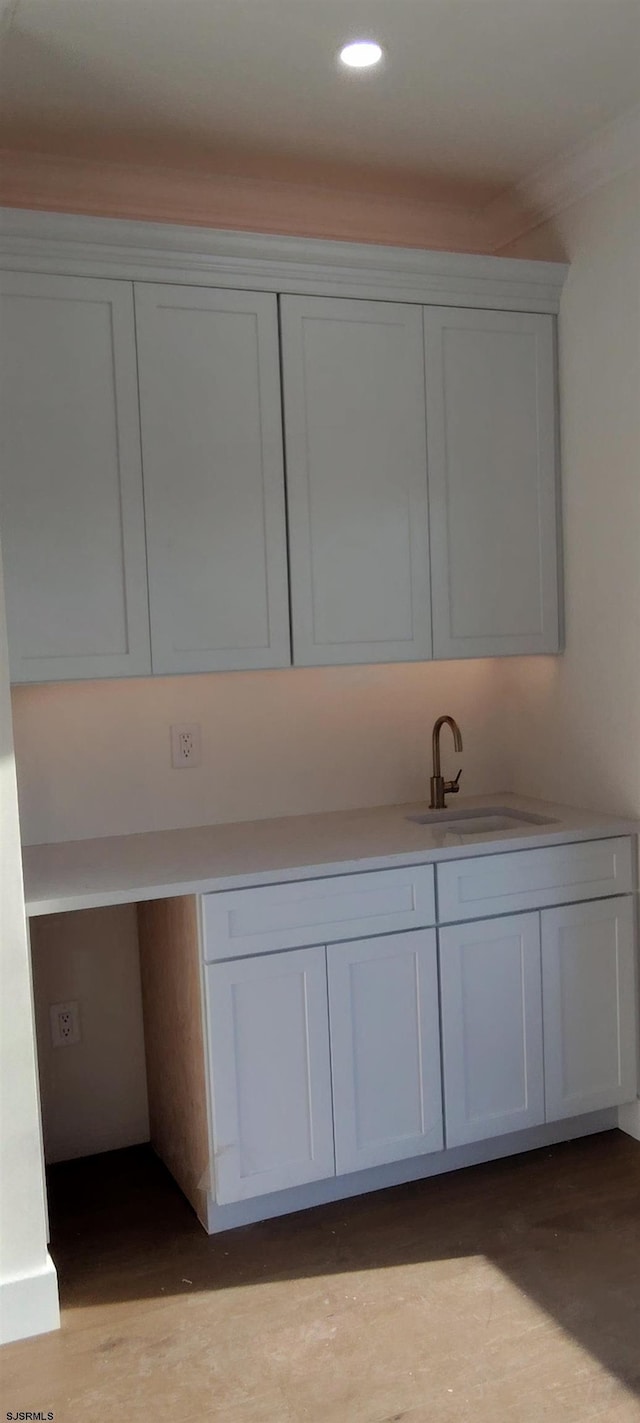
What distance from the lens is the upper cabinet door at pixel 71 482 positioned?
2.56 metres

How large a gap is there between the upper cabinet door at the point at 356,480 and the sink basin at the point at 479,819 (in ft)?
1.63

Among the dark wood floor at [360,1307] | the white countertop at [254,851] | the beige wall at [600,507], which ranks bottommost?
the dark wood floor at [360,1307]

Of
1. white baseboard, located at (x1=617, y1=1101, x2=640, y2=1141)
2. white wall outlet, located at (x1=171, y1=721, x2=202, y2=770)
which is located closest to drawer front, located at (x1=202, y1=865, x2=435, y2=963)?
white wall outlet, located at (x1=171, y1=721, x2=202, y2=770)

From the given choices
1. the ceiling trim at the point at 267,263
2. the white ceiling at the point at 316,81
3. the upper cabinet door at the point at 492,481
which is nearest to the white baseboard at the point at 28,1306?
the upper cabinet door at the point at 492,481

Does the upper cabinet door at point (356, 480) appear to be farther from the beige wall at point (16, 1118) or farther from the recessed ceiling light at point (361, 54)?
the beige wall at point (16, 1118)

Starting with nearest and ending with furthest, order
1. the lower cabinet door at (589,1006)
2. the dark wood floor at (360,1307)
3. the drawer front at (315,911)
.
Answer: the dark wood floor at (360,1307), the drawer front at (315,911), the lower cabinet door at (589,1006)

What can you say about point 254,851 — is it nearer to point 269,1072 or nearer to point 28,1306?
point 269,1072

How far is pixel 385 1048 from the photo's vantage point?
2.69 m

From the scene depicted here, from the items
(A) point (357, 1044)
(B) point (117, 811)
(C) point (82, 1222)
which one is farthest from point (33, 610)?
(C) point (82, 1222)

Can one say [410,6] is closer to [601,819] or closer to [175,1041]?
[601,819]

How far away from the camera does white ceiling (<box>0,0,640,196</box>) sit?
2.26 m

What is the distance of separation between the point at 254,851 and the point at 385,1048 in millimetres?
578

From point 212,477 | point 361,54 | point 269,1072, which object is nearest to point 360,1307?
point 269,1072

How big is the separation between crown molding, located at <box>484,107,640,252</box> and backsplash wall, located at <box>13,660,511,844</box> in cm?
135
